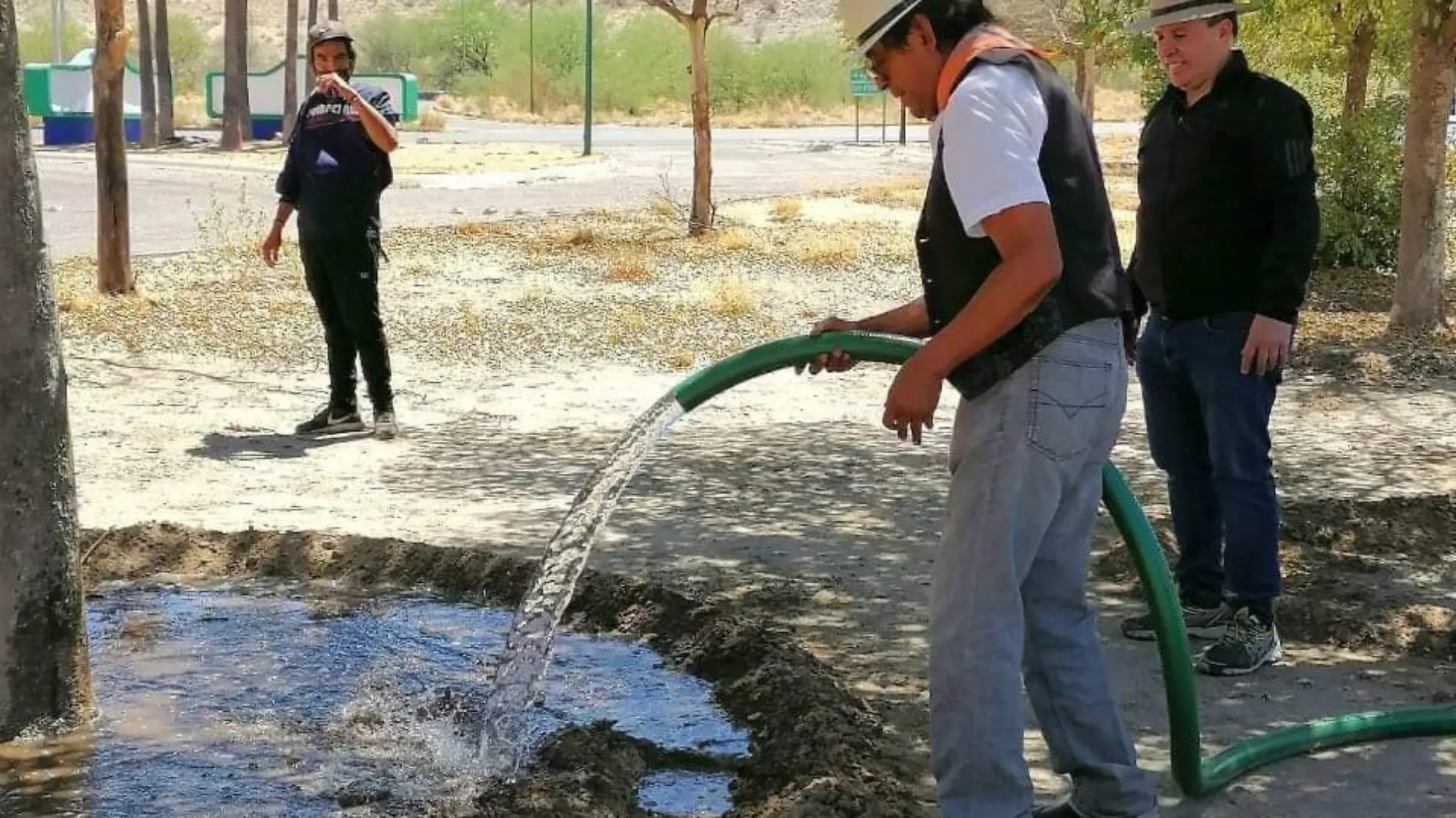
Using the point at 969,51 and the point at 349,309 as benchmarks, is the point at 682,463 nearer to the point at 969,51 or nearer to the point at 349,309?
the point at 349,309

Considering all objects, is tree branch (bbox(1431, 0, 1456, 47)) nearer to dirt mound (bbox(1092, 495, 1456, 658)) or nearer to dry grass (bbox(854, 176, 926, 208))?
dirt mound (bbox(1092, 495, 1456, 658))

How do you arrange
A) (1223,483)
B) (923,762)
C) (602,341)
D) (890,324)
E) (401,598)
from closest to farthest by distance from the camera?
1. (890,324)
2. (923,762)
3. (1223,483)
4. (401,598)
5. (602,341)

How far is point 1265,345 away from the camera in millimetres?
4688

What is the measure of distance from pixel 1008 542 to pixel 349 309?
17.4 ft

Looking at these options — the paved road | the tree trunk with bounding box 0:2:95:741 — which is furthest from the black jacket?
the paved road

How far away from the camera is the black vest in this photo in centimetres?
323

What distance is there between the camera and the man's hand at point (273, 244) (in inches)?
328

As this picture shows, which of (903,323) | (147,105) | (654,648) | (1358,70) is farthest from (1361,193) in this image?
(147,105)

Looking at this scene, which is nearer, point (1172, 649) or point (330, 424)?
point (1172, 649)

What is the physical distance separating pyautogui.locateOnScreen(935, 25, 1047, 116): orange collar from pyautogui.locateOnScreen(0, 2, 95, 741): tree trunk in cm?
248

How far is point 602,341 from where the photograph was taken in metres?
11.5

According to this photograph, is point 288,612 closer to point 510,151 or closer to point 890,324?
point 890,324

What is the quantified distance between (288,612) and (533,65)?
58.8 metres

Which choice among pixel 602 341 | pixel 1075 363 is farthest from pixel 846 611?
pixel 602 341
